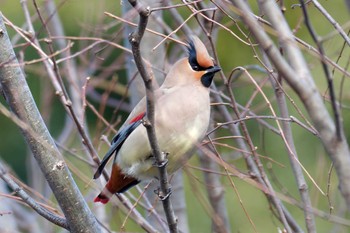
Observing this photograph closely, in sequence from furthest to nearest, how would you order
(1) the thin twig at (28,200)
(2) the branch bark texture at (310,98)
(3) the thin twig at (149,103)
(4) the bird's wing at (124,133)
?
(4) the bird's wing at (124,133) → (1) the thin twig at (28,200) → (3) the thin twig at (149,103) → (2) the branch bark texture at (310,98)

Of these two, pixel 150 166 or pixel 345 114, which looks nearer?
pixel 150 166

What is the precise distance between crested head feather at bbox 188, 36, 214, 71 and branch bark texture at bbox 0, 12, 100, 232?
792 mm

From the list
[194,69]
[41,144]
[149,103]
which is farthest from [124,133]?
[149,103]

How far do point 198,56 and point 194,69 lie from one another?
0.18 feet

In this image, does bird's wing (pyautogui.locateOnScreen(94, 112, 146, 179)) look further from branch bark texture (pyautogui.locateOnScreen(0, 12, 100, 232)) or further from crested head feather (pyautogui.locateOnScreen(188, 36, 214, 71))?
branch bark texture (pyautogui.locateOnScreen(0, 12, 100, 232))

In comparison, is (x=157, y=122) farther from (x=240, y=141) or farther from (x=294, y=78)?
(x=294, y=78)

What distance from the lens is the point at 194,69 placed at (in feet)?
10.4

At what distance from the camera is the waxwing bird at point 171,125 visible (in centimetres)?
291

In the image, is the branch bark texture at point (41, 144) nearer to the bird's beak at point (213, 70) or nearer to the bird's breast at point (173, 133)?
the bird's breast at point (173, 133)

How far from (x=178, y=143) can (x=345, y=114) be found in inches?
191

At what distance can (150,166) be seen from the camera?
302cm

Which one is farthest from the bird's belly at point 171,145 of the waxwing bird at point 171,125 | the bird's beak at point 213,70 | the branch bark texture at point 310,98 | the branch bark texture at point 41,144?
the branch bark texture at point 310,98

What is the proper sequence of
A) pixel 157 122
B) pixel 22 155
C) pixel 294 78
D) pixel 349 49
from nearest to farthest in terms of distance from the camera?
1. pixel 294 78
2. pixel 157 122
3. pixel 349 49
4. pixel 22 155

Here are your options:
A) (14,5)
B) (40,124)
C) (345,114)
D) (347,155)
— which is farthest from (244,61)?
(347,155)
